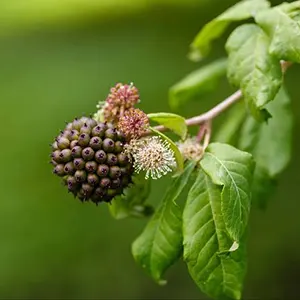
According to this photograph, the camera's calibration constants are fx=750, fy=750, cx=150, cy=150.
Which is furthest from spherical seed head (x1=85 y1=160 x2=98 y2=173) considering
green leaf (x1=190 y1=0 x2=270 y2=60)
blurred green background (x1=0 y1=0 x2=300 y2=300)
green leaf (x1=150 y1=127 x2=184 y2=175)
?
blurred green background (x1=0 y1=0 x2=300 y2=300)

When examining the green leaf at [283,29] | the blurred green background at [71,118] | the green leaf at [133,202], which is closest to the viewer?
the green leaf at [283,29]

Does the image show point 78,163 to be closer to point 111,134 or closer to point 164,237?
point 111,134

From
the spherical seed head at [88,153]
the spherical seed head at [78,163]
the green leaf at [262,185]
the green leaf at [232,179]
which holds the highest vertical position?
the spherical seed head at [88,153]

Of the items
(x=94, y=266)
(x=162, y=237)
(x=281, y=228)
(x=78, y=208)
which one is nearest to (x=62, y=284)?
(x=94, y=266)

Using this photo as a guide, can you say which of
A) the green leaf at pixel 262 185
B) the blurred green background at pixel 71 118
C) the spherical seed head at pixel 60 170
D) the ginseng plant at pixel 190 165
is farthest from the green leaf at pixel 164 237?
the blurred green background at pixel 71 118

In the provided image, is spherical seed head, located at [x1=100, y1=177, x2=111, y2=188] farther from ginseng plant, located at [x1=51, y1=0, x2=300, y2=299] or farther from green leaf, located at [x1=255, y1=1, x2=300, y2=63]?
green leaf, located at [x1=255, y1=1, x2=300, y2=63]

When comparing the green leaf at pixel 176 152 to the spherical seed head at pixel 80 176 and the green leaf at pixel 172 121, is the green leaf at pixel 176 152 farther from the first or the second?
the spherical seed head at pixel 80 176

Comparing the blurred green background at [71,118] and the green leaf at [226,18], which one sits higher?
the green leaf at [226,18]
